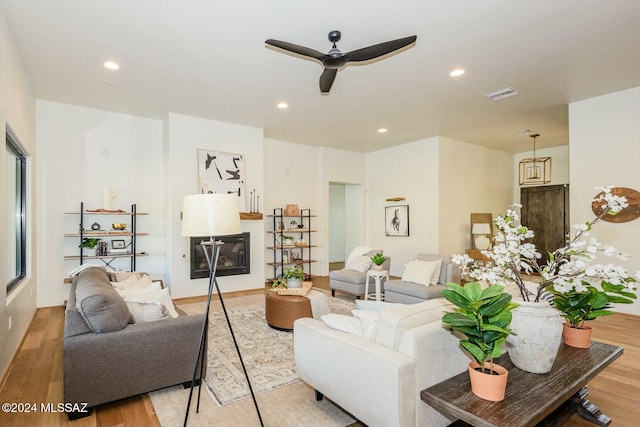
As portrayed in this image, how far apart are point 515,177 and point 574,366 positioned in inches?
323

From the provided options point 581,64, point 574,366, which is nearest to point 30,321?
point 574,366

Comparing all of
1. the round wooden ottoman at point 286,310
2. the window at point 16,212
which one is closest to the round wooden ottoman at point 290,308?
the round wooden ottoman at point 286,310

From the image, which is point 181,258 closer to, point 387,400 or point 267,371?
point 267,371

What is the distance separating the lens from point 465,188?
25.5 ft

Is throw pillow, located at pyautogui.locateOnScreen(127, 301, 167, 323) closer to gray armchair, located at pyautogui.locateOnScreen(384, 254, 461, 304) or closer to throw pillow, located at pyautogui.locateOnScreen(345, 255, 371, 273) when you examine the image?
gray armchair, located at pyautogui.locateOnScreen(384, 254, 461, 304)

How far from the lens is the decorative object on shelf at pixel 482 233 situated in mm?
7354

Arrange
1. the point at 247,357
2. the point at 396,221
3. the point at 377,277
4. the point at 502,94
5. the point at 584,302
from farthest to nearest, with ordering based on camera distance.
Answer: the point at 396,221 → the point at 377,277 → the point at 502,94 → the point at 247,357 → the point at 584,302

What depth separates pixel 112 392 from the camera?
2367mm

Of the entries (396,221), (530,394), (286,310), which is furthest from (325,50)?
(396,221)

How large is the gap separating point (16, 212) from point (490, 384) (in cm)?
528

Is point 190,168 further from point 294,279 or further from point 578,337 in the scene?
point 578,337

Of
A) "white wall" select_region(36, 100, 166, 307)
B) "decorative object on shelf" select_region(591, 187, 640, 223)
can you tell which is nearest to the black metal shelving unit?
"white wall" select_region(36, 100, 166, 307)

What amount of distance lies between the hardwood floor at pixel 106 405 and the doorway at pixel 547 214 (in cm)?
399

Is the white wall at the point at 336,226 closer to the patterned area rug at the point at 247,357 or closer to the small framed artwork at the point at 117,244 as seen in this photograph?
the patterned area rug at the point at 247,357
